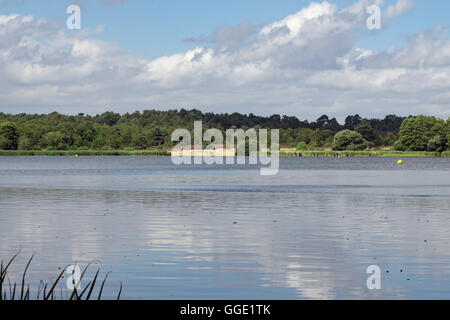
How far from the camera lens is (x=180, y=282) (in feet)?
50.6

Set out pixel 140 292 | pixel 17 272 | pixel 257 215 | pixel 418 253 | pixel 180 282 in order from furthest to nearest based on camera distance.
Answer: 1. pixel 257 215
2. pixel 418 253
3. pixel 17 272
4. pixel 180 282
5. pixel 140 292

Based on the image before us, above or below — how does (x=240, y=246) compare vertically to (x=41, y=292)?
below

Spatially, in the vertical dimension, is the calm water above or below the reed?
below

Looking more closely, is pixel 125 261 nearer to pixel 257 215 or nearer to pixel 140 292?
pixel 140 292

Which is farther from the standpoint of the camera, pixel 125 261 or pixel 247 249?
pixel 247 249

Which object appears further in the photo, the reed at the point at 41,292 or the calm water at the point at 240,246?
the calm water at the point at 240,246

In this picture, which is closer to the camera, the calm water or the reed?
the reed

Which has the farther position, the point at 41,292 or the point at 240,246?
the point at 240,246

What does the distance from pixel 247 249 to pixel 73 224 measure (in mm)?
9191

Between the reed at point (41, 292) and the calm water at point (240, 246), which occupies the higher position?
the reed at point (41, 292)
